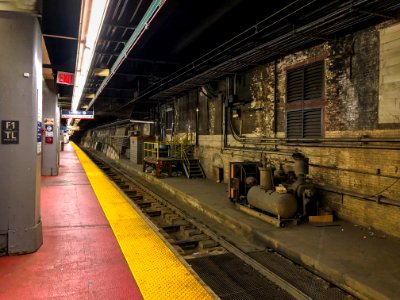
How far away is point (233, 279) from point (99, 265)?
174 cm

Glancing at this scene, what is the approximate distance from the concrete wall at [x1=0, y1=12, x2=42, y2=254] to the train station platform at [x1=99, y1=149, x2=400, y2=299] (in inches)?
136

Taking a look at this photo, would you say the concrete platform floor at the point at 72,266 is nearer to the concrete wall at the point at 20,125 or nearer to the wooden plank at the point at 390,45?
the concrete wall at the point at 20,125

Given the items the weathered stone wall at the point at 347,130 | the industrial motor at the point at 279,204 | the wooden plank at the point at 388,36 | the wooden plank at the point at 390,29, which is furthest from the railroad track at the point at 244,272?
the wooden plank at the point at 390,29

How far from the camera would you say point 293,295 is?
12.7ft

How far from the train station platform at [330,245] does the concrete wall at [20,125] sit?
11.3 ft

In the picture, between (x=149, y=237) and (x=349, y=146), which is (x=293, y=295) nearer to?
(x=149, y=237)

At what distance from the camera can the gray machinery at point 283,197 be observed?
20.6 feet

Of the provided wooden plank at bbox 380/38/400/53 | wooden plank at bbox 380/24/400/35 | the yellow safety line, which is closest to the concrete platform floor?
the yellow safety line

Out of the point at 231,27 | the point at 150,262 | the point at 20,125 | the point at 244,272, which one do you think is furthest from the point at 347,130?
the point at 20,125

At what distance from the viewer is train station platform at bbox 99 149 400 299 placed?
13.1ft

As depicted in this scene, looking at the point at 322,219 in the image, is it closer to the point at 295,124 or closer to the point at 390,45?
the point at 295,124

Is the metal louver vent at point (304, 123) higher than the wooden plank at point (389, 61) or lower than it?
lower

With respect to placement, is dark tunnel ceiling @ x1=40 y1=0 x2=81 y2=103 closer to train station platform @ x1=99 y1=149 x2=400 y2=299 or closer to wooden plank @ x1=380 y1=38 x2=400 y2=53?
train station platform @ x1=99 y1=149 x2=400 y2=299

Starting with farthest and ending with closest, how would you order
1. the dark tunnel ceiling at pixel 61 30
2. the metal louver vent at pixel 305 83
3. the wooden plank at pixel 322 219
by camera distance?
the metal louver vent at pixel 305 83 < the wooden plank at pixel 322 219 < the dark tunnel ceiling at pixel 61 30
